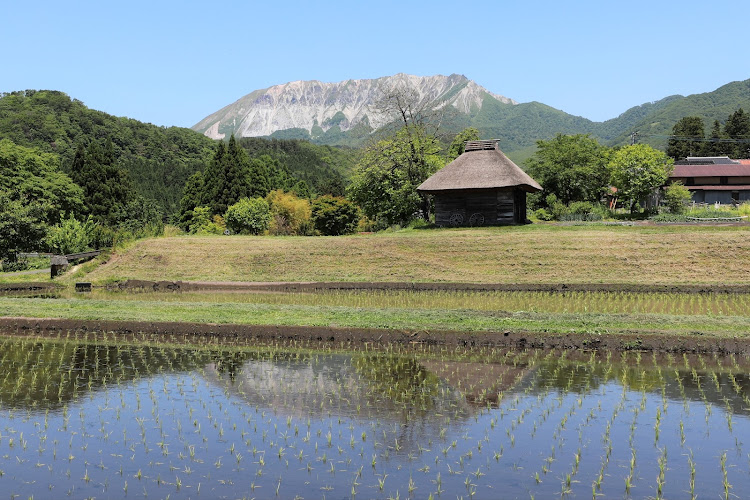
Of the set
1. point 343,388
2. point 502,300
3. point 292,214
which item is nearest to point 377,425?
point 343,388

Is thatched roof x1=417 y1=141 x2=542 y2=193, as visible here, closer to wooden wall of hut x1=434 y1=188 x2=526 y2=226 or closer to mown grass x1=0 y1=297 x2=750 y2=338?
wooden wall of hut x1=434 y1=188 x2=526 y2=226

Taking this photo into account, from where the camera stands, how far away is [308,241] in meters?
40.5

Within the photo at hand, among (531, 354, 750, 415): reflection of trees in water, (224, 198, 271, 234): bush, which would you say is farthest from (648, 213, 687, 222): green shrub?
(531, 354, 750, 415): reflection of trees in water

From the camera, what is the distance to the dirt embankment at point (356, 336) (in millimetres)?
15516

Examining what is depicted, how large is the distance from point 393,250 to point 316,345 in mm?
20691

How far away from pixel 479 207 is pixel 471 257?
10.5 meters

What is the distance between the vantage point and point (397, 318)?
1872 centimetres

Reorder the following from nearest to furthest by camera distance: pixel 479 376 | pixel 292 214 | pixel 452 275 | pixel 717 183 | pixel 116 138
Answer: pixel 479 376, pixel 452 275, pixel 292 214, pixel 717 183, pixel 116 138

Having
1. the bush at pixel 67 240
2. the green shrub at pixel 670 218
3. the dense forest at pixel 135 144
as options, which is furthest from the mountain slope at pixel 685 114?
the bush at pixel 67 240

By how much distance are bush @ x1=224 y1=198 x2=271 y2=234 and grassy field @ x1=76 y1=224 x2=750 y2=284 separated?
18516 mm

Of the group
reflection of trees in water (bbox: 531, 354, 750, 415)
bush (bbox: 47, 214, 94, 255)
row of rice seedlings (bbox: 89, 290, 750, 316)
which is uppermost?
bush (bbox: 47, 214, 94, 255)

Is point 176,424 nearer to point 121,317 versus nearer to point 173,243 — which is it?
point 121,317

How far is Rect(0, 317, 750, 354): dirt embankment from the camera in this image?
15.5 metres

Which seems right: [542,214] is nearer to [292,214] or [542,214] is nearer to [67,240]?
[292,214]
